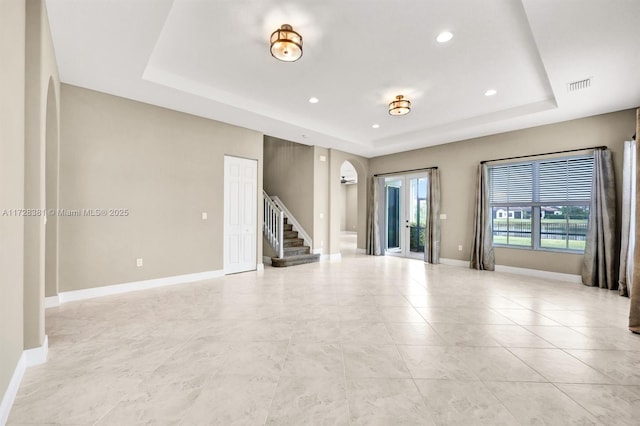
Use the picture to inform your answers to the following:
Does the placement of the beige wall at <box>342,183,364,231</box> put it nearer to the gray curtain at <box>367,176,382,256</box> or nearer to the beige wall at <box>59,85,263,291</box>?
the gray curtain at <box>367,176,382,256</box>

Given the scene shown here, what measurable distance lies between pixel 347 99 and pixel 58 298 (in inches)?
209

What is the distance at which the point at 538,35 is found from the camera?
295 cm

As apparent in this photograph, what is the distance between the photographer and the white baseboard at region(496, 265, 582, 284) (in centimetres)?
536

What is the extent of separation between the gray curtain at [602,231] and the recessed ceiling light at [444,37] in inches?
161

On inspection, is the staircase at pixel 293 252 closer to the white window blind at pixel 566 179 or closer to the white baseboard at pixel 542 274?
the white baseboard at pixel 542 274

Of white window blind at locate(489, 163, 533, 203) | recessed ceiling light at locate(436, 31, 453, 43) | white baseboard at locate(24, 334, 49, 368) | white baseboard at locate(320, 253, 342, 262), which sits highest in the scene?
recessed ceiling light at locate(436, 31, 453, 43)

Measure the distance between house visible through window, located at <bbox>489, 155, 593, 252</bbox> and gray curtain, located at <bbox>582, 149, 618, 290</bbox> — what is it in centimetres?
25

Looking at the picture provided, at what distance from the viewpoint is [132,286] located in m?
4.52

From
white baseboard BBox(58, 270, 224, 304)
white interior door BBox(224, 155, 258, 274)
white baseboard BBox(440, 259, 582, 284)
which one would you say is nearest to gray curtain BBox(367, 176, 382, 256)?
white baseboard BBox(440, 259, 582, 284)

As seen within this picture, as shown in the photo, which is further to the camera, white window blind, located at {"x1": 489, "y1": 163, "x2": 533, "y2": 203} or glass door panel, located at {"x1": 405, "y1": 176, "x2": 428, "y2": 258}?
glass door panel, located at {"x1": 405, "y1": 176, "x2": 428, "y2": 258}

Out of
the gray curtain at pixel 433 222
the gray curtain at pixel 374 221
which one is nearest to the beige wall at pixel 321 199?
the gray curtain at pixel 374 221

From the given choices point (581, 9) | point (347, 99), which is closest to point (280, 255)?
point (347, 99)

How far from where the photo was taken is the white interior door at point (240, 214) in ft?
19.0

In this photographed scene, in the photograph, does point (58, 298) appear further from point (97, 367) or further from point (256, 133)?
point (256, 133)
